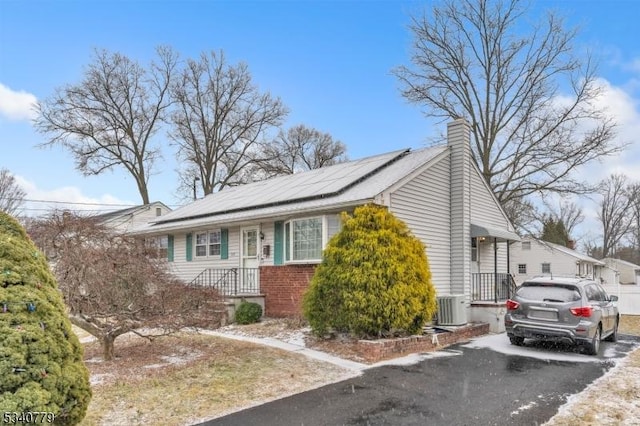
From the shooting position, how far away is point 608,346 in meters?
10.6

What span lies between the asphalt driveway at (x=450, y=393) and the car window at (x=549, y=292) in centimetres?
112

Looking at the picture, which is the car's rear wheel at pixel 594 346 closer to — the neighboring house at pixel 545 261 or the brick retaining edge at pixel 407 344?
the brick retaining edge at pixel 407 344

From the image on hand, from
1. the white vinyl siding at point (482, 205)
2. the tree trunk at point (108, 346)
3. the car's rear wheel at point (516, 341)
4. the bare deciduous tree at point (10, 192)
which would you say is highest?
the bare deciduous tree at point (10, 192)

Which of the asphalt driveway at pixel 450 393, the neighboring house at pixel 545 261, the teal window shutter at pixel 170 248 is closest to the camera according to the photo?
the asphalt driveway at pixel 450 393

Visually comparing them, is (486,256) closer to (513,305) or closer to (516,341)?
(516,341)

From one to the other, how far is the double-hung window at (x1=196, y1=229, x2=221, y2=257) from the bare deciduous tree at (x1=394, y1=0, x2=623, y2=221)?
14680mm

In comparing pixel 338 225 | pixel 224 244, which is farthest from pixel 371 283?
pixel 224 244

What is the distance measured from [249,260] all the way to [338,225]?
3970mm

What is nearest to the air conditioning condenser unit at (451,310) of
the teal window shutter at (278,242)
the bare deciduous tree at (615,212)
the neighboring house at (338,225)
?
the neighboring house at (338,225)

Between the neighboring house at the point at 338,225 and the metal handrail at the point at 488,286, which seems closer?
the neighboring house at the point at 338,225

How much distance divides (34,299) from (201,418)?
7.94 feet

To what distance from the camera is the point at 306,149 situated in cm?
4169

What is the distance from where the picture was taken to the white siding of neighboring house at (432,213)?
12.1m

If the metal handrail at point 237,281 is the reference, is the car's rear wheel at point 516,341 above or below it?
below
